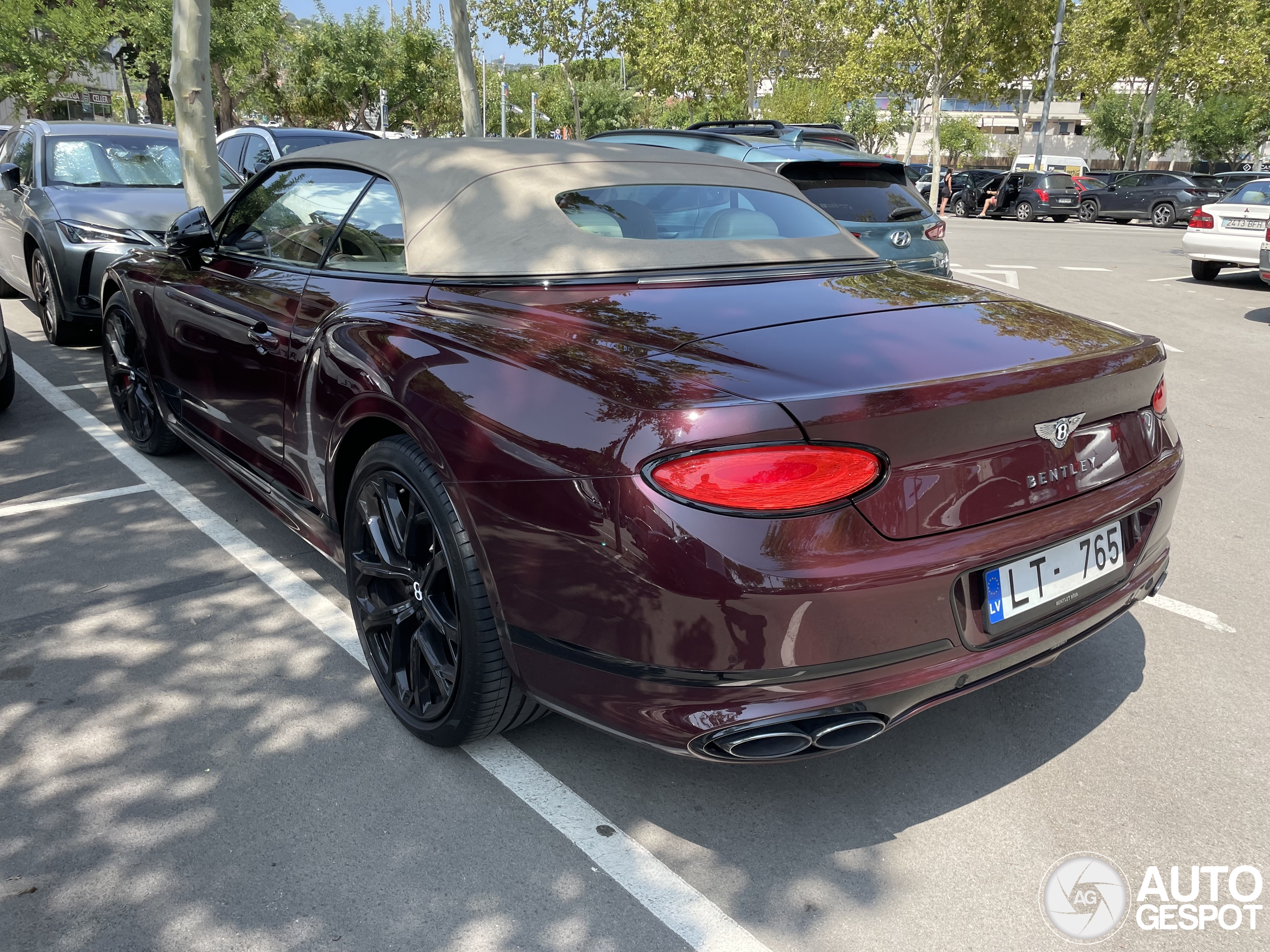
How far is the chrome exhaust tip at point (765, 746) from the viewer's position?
2082mm

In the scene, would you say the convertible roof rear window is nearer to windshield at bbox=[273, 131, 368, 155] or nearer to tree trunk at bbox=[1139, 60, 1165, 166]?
windshield at bbox=[273, 131, 368, 155]

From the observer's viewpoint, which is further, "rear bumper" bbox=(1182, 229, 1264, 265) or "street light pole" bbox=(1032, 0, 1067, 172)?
"street light pole" bbox=(1032, 0, 1067, 172)

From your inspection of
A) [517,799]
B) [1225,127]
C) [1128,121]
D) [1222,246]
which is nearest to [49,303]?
[517,799]

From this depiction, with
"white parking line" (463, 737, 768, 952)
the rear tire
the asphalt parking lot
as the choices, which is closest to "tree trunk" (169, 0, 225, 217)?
the asphalt parking lot

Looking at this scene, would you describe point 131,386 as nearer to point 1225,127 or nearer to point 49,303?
point 49,303

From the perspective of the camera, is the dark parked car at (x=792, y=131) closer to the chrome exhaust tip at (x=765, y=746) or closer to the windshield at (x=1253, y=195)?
the windshield at (x=1253, y=195)

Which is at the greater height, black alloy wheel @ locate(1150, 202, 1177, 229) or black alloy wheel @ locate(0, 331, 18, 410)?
black alloy wheel @ locate(1150, 202, 1177, 229)

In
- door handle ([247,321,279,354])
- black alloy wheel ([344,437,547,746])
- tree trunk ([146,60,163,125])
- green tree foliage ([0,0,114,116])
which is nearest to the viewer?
black alloy wheel ([344,437,547,746])

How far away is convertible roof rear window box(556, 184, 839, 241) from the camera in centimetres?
326

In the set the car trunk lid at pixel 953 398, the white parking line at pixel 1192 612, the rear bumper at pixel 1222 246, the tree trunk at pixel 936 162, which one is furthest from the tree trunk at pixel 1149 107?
the car trunk lid at pixel 953 398

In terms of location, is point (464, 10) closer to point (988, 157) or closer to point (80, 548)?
point (80, 548)

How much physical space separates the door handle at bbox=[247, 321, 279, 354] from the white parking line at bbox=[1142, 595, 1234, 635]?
311cm

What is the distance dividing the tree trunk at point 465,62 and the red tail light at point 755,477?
12593mm

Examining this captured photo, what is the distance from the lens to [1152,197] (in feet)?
100
